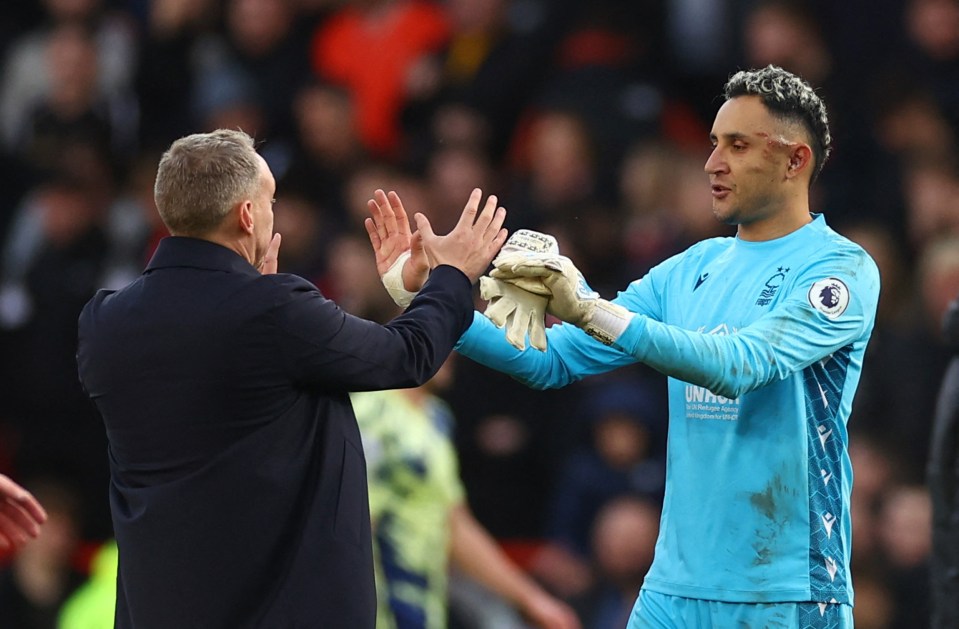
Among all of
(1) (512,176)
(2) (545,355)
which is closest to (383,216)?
(2) (545,355)

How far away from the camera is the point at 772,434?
Answer: 13.3 feet

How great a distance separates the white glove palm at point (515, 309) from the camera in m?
3.97

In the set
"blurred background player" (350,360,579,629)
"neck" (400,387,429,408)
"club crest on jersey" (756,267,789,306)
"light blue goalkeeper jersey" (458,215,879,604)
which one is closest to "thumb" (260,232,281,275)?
"light blue goalkeeper jersey" (458,215,879,604)

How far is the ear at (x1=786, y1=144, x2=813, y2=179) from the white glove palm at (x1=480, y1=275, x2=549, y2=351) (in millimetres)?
840

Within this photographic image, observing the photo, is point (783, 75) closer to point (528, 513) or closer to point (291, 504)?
point (291, 504)

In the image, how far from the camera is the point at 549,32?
8.57 m

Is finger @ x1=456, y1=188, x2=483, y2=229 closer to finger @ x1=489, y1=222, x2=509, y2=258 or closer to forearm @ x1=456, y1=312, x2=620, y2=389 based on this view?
finger @ x1=489, y1=222, x2=509, y2=258

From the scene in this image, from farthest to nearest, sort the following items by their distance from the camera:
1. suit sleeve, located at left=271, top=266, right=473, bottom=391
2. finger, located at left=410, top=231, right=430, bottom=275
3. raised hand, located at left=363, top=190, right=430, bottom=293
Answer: raised hand, located at left=363, top=190, right=430, bottom=293 → finger, located at left=410, top=231, right=430, bottom=275 → suit sleeve, located at left=271, top=266, right=473, bottom=391

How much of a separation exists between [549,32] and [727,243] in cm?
434

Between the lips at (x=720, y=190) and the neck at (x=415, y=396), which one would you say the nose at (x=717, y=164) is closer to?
the lips at (x=720, y=190)

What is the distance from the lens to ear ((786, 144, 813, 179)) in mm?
4281

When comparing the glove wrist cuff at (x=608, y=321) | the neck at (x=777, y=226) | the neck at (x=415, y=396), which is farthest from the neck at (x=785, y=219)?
the neck at (x=415, y=396)

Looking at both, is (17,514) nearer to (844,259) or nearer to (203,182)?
(203,182)

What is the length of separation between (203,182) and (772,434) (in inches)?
63.2
